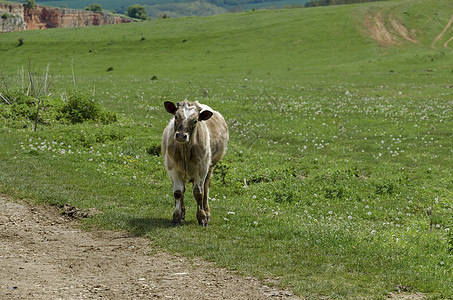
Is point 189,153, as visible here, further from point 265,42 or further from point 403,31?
point 403,31

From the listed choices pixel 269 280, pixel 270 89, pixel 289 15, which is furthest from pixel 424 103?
pixel 289 15

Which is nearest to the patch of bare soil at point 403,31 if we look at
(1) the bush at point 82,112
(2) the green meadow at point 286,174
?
(2) the green meadow at point 286,174

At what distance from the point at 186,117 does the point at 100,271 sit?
3987 millimetres

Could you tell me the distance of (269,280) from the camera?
31.4 ft

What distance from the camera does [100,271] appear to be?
9.70 meters

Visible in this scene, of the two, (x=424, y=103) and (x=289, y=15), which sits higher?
(x=289, y=15)

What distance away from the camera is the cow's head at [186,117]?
37.0 ft

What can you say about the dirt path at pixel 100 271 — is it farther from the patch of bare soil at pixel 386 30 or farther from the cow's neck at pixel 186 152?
the patch of bare soil at pixel 386 30

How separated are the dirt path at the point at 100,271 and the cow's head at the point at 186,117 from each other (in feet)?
8.75

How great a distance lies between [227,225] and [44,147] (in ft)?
36.7

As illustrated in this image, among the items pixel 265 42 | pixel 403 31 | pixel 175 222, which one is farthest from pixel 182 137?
pixel 403 31

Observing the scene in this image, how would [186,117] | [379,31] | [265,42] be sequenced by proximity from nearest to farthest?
[186,117] < [265,42] < [379,31]

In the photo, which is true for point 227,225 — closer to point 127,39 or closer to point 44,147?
point 44,147

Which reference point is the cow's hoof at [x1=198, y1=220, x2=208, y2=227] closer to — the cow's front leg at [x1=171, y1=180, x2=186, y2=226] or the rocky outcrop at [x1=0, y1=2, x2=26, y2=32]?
the cow's front leg at [x1=171, y1=180, x2=186, y2=226]
